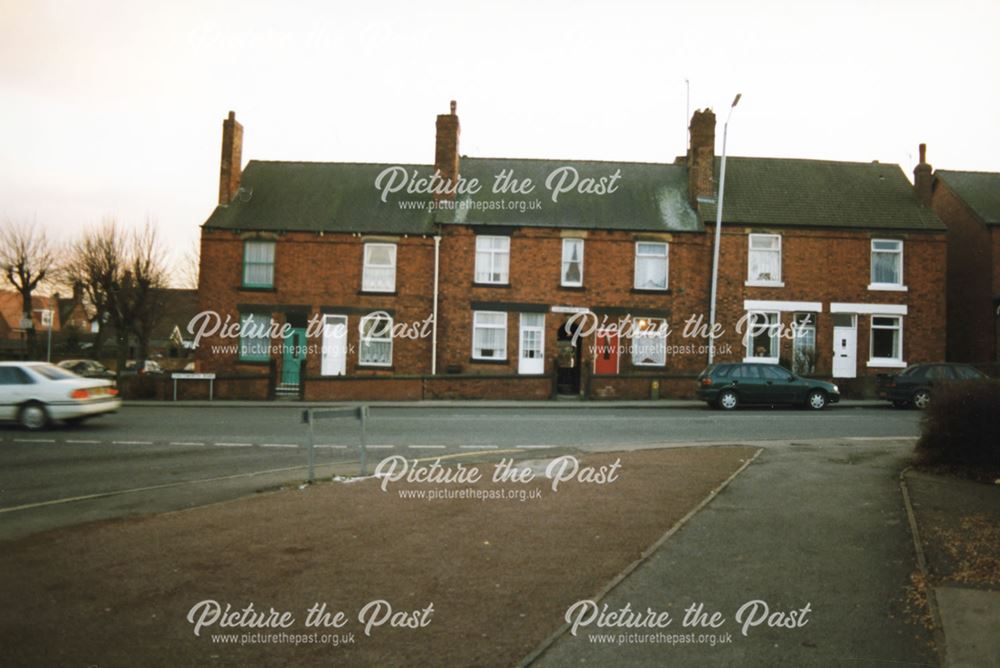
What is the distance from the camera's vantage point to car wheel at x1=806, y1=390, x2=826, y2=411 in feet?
76.1

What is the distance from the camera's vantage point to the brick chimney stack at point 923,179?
3078cm

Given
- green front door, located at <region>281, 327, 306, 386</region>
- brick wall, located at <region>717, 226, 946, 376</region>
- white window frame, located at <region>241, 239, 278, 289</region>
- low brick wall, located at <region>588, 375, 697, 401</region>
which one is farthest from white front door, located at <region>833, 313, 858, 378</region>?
white window frame, located at <region>241, 239, 278, 289</region>

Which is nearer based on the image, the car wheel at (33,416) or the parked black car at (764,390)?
the car wheel at (33,416)

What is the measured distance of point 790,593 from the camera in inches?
219

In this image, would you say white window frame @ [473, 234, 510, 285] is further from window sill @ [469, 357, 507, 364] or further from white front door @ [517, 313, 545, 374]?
window sill @ [469, 357, 507, 364]

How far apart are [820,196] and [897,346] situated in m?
6.80

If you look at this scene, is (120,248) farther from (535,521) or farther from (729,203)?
(535,521)

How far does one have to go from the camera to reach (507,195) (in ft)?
103

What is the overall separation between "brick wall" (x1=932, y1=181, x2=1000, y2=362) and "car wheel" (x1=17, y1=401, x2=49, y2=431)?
32495mm

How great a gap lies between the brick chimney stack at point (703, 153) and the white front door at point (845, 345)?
716 centimetres

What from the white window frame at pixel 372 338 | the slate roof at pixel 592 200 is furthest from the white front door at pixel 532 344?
the white window frame at pixel 372 338

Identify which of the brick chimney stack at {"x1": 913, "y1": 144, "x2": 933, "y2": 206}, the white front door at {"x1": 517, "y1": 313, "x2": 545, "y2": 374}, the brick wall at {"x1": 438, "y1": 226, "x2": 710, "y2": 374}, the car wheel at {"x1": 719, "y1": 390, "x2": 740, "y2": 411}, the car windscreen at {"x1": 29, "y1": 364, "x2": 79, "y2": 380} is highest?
the brick chimney stack at {"x1": 913, "y1": 144, "x2": 933, "y2": 206}

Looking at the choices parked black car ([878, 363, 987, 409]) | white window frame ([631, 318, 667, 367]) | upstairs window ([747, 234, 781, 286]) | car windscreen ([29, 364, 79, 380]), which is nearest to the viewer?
car windscreen ([29, 364, 79, 380])

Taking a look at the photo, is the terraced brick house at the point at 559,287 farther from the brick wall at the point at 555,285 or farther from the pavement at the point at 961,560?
the pavement at the point at 961,560
